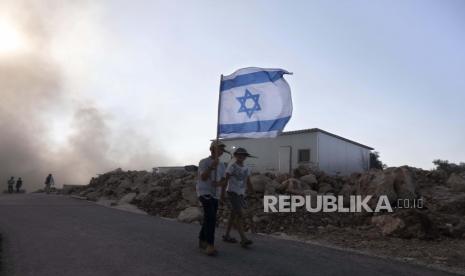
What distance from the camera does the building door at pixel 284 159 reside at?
29.1 meters

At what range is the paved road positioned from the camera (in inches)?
244

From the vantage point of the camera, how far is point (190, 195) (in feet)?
56.9

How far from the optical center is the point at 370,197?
13977mm

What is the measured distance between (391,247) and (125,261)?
5929mm

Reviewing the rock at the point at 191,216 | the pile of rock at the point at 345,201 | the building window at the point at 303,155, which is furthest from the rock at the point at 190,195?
the building window at the point at 303,155

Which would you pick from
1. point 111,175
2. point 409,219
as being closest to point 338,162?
point 111,175

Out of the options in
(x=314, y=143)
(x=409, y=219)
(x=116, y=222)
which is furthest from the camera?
(x=314, y=143)

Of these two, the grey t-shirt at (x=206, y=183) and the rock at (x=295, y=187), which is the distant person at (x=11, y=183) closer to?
the rock at (x=295, y=187)

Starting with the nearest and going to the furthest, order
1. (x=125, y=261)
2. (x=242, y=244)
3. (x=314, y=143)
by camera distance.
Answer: (x=125, y=261), (x=242, y=244), (x=314, y=143)

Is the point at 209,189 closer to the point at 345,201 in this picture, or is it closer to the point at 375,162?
the point at 345,201

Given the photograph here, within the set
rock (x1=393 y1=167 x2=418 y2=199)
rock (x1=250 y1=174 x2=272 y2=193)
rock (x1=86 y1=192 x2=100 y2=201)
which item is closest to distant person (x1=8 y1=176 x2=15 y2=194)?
rock (x1=86 y1=192 x2=100 y2=201)

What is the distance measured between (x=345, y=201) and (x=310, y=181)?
3179mm

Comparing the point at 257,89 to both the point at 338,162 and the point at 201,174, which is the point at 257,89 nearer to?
the point at 201,174

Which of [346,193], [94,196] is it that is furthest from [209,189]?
[94,196]
